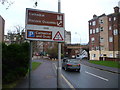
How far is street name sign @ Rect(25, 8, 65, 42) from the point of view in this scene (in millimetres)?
6082

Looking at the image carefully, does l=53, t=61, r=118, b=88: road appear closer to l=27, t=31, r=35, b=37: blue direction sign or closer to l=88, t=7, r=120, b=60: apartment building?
l=27, t=31, r=35, b=37: blue direction sign

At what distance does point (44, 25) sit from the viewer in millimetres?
6332

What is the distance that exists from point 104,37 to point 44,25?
43147 millimetres

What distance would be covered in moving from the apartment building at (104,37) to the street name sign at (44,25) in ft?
125

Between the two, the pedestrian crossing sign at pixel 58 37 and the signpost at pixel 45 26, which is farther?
the pedestrian crossing sign at pixel 58 37

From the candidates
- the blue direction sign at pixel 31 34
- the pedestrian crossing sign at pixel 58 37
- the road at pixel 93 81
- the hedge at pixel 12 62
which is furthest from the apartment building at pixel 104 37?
the blue direction sign at pixel 31 34

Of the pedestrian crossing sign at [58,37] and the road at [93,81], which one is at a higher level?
the pedestrian crossing sign at [58,37]

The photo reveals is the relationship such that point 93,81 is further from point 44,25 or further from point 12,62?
point 44,25

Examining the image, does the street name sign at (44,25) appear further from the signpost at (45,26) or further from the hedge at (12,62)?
the hedge at (12,62)

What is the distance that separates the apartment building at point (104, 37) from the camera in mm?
43284

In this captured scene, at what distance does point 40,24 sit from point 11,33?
43421mm

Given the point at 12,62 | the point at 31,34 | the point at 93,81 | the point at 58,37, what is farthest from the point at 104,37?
the point at 31,34

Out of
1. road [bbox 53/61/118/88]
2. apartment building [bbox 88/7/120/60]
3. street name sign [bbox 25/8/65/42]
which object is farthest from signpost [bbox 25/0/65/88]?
apartment building [bbox 88/7/120/60]

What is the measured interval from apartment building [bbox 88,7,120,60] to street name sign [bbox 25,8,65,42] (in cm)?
3820
